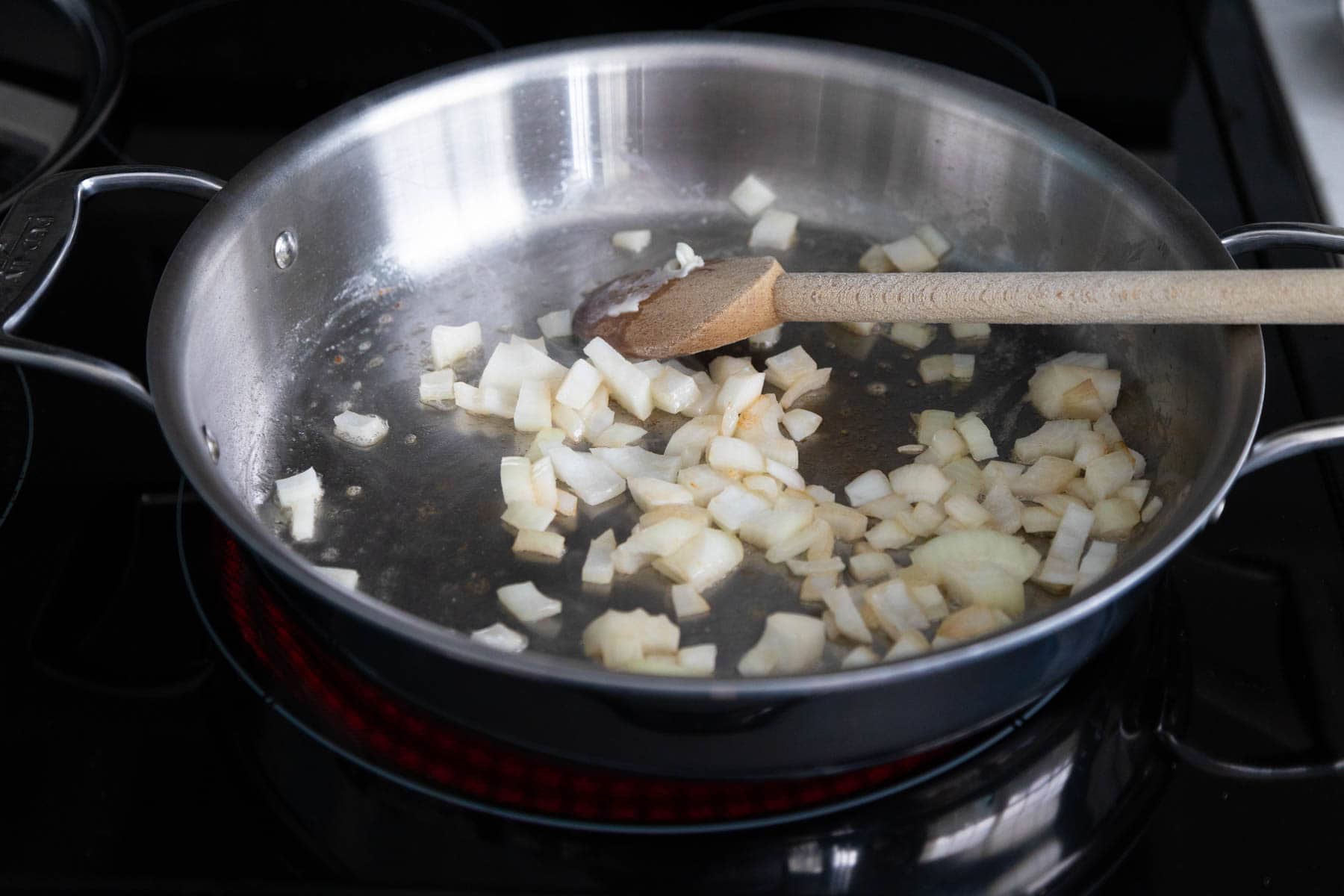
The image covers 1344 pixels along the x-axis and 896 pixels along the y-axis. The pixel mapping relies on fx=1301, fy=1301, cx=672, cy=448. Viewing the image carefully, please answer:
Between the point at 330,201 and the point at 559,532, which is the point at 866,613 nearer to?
the point at 559,532

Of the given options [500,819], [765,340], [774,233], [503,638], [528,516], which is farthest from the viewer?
[774,233]

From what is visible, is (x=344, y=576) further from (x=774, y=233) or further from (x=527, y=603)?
(x=774, y=233)

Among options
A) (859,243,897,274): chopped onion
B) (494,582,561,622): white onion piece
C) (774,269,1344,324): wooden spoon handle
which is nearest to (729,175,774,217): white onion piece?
(859,243,897,274): chopped onion

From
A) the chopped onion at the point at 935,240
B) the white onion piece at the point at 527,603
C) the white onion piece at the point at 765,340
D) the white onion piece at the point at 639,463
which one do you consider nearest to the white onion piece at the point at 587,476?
the white onion piece at the point at 639,463

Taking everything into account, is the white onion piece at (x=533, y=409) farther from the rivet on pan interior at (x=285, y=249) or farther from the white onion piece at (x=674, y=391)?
the rivet on pan interior at (x=285, y=249)

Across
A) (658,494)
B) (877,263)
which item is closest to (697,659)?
(658,494)

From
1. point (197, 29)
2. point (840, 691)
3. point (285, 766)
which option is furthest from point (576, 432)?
point (197, 29)
